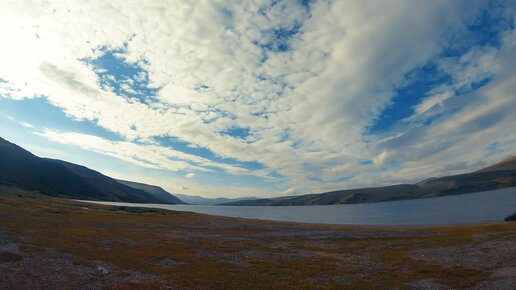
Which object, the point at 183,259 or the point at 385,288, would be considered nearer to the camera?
the point at 385,288

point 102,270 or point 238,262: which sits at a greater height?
point 102,270

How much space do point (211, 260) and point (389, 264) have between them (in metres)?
30.2

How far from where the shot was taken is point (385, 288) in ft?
127

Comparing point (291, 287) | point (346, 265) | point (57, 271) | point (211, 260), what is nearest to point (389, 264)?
point (346, 265)

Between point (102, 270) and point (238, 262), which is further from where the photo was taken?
point (238, 262)

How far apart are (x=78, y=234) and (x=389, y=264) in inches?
2675

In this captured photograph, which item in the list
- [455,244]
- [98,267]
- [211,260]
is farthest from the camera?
[455,244]

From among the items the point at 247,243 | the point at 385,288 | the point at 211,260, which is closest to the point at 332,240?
the point at 247,243

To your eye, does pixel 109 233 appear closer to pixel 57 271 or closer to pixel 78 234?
pixel 78 234

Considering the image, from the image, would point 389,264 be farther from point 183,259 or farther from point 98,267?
point 98,267

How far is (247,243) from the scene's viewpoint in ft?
266

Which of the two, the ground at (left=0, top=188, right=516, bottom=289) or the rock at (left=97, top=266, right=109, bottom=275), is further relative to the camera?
the rock at (left=97, top=266, right=109, bottom=275)

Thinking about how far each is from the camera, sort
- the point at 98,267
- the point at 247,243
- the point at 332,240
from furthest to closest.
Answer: the point at 332,240 → the point at 247,243 → the point at 98,267

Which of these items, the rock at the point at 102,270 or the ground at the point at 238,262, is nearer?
the ground at the point at 238,262
